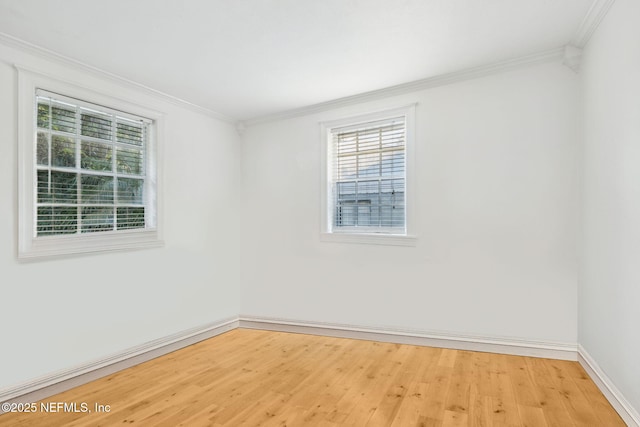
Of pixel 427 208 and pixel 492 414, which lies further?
pixel 427 208

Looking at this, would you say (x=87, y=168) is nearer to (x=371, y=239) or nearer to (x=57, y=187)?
(x=57, y=187)

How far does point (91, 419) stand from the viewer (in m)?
2.27

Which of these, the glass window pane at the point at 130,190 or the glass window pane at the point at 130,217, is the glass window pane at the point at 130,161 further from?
the glass window pane at the point at 130,217

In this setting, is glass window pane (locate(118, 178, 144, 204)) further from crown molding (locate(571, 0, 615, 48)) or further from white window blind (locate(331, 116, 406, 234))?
crown molding (locate(571, 0, 615, 48))

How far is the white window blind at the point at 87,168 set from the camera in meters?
2.73

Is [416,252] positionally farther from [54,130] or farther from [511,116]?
[54,130]

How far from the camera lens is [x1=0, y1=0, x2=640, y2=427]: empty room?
7.50 feet

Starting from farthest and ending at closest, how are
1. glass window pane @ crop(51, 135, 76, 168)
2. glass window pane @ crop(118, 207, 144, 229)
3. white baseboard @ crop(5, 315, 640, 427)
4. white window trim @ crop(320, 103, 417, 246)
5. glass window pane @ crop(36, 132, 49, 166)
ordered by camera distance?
white window trim @ crop(320, 103, 417, 246)
glass window pane @ crop(118, 207, 144, 229)
glass window pane @ crop(51, 135, 76, 168)
glass window pane @ crop(36, 132, 49, 166)
white baseboard @ crop(5, 315, 640, 427)

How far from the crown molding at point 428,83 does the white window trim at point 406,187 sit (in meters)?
0.17

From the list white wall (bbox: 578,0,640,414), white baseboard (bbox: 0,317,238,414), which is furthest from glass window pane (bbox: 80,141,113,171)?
white wall (bbox: 578,0,640,414)

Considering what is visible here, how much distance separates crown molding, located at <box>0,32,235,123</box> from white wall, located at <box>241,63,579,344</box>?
4.28 feet

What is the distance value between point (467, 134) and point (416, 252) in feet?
4.08

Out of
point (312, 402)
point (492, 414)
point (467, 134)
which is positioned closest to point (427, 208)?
point (467, 134)

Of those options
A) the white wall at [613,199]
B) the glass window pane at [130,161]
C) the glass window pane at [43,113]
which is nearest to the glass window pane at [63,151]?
the glass window pane at [43,113]
